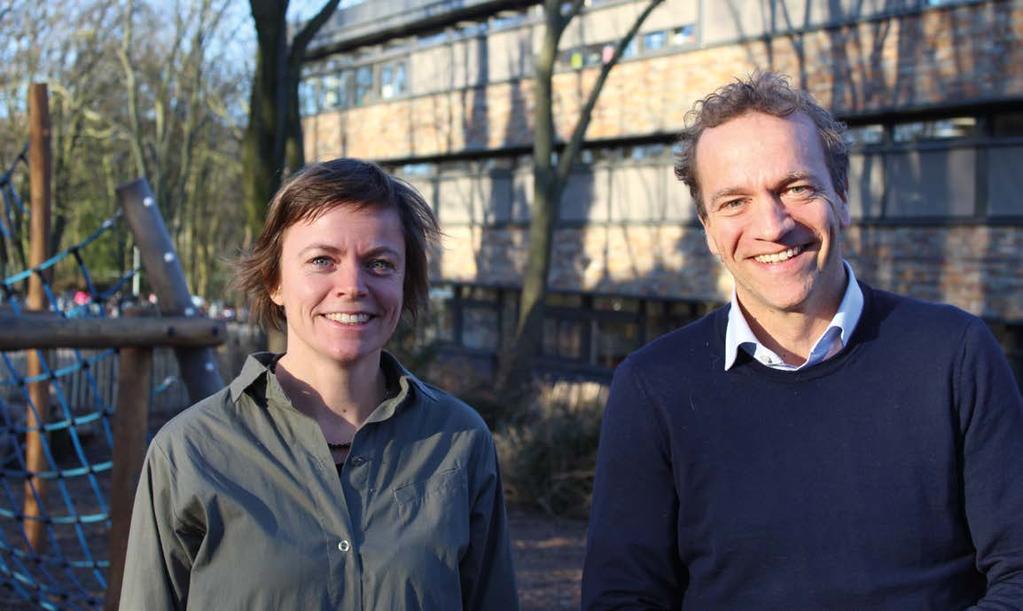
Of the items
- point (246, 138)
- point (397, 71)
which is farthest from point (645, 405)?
point (397, 71)

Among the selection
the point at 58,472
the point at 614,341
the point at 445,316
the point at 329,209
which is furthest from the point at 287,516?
the point at 445,316

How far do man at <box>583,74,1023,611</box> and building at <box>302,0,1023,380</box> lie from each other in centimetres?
1307

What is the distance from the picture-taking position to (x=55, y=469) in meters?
8.53

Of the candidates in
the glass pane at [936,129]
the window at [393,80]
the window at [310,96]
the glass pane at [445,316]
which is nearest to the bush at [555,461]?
the glass pane at [936,129]

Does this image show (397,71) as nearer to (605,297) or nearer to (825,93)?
(605,297)

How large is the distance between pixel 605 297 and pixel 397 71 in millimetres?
7763

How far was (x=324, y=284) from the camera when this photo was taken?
8.34ft

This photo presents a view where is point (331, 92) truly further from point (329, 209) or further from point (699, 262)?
point (329, 209)

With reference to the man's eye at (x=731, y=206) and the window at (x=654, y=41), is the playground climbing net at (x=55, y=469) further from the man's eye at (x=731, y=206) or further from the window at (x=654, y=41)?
the window at (x=654, y=41)

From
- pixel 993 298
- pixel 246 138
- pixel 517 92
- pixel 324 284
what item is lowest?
pixel 993 298

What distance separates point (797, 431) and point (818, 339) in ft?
0.70

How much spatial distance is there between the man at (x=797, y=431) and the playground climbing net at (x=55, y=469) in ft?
14.0

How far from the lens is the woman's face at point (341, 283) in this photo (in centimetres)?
253

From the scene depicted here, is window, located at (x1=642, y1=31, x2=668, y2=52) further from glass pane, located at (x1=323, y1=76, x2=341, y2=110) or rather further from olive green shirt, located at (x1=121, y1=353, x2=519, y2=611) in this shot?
olive green shirt, located at (x1=121, y1=353, x2=519, y2=611)
